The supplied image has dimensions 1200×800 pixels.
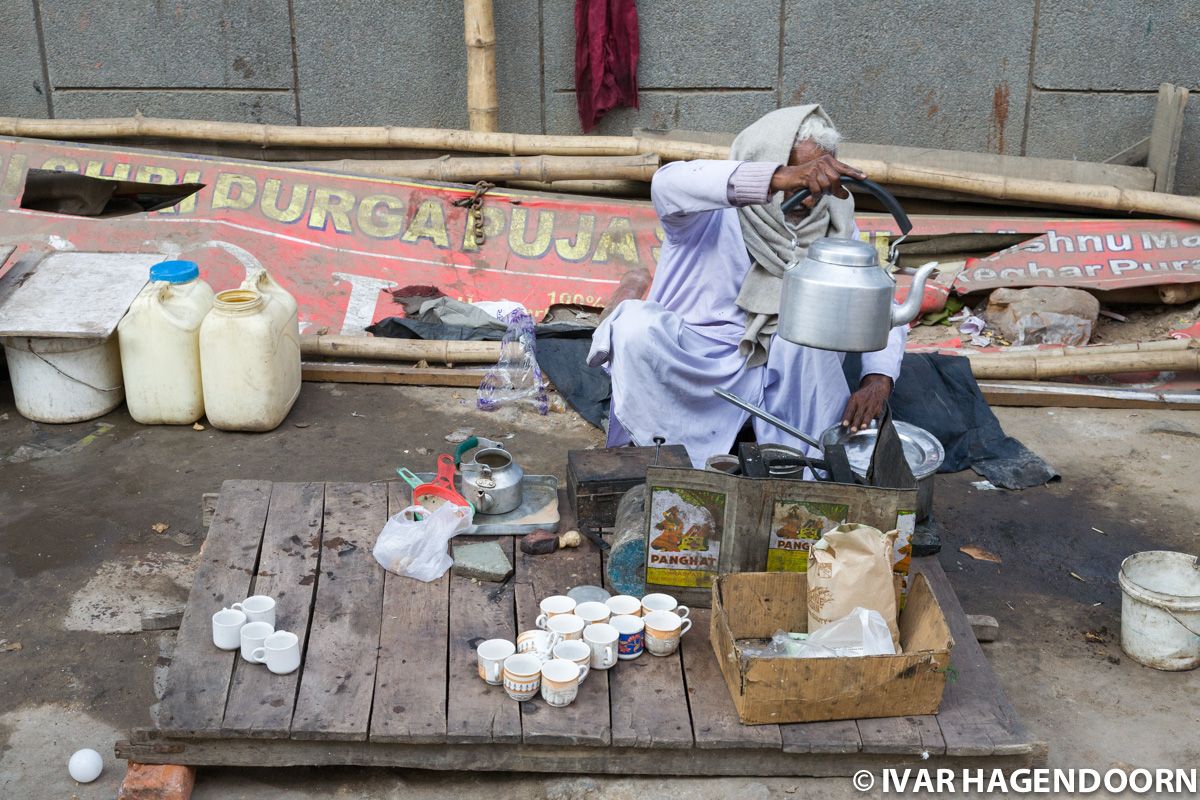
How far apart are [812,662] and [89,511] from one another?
Answer: 2.72 metres

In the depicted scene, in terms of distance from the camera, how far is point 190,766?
263cm

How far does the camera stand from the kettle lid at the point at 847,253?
2875 millimetres

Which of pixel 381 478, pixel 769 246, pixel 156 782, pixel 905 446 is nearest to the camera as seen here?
pixel 156 782

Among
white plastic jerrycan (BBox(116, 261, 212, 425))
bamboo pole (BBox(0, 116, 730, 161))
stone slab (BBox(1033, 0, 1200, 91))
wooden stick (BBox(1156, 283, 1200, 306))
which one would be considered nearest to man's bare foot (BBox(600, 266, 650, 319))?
bamboo pole (BBox(0, 116, 730, 161))

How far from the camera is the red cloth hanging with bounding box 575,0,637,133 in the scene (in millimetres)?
6676

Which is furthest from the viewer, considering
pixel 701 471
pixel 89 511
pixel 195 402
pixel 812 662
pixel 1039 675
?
pixel 195 402

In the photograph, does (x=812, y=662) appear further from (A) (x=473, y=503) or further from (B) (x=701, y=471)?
(A) (x=473, y=503)

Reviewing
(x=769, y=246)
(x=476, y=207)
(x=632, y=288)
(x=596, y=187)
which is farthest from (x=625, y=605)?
(x=596, y=187)

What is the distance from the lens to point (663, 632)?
110 inches

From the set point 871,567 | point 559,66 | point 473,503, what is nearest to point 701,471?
point 871,567

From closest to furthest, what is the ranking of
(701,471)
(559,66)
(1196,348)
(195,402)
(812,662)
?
1. (812,662)
2. (701,471)
3. (195,402)
4. (1196,348)
5. (559,66)

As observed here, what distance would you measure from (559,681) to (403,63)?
5.21 metres

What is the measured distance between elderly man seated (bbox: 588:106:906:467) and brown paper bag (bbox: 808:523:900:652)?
1.18 meters

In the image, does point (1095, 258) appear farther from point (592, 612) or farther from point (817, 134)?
point (592, 612)
